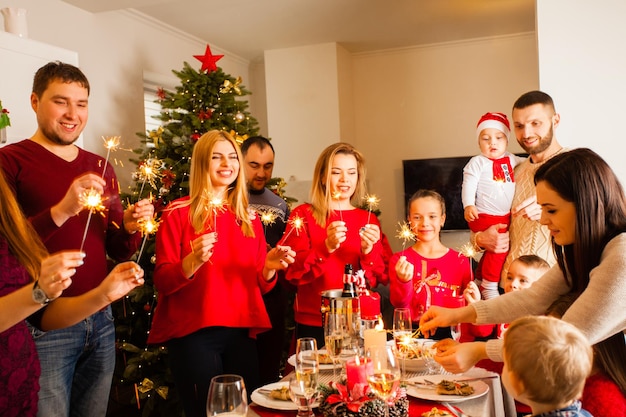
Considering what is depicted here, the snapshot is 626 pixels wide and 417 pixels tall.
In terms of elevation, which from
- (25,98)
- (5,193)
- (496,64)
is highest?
(496,64)

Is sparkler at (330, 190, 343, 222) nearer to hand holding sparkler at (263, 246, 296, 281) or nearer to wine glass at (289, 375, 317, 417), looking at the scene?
hand holding sparkler at (263, 246, 296, 281)

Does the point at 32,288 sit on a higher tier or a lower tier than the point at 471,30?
lower

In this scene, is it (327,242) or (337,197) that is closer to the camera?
(327,242)

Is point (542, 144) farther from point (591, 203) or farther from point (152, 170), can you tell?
point (152, 170)

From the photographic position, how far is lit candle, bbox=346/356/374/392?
1648mm

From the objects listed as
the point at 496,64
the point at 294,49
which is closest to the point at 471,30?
the point at 496,64

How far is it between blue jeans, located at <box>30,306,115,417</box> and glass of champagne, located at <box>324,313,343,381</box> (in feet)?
3.39

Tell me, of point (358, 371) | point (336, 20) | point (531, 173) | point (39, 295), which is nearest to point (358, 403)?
point (358, 371)

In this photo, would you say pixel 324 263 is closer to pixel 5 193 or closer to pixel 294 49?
pixel 5 193

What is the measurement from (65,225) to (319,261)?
123cm

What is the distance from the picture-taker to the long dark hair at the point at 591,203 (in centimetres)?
180

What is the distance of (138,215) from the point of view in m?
2.23

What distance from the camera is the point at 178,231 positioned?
8.53ft

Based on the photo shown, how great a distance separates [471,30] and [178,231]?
16.8 ft
